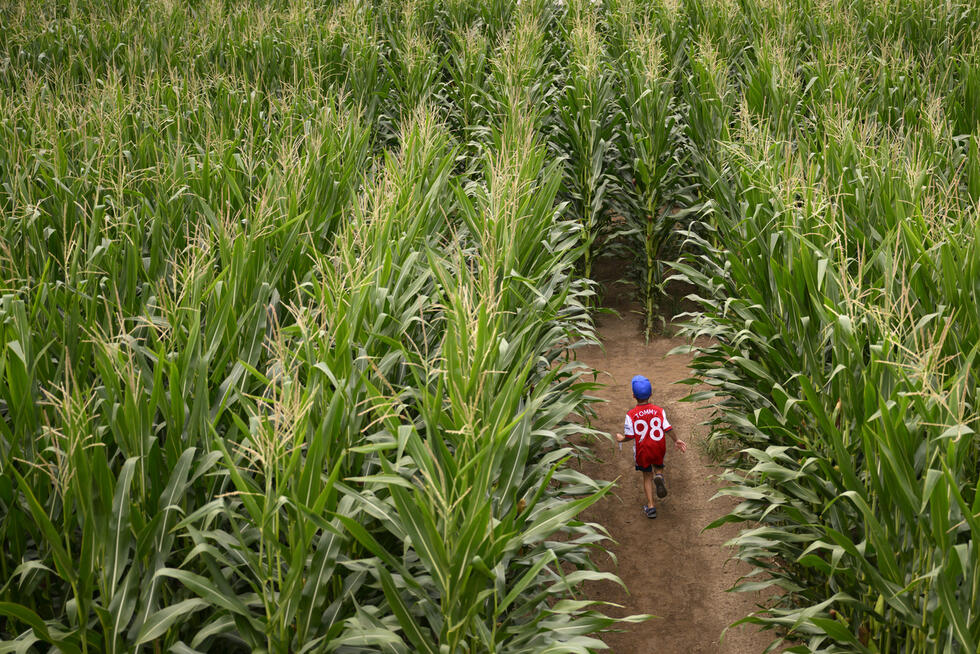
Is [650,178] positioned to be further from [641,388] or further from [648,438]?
[648,438]

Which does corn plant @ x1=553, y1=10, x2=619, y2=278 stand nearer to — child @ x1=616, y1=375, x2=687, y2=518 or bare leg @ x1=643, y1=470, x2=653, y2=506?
child @ x1=616, y1=375, x2=687, y2=518

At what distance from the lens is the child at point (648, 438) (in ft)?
18.8

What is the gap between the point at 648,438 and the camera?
5738 millimetres

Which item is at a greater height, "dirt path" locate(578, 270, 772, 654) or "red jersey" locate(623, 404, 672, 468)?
"red jersey" locate(623, 404, 672, 468)

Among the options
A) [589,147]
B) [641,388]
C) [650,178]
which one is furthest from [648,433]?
[589,147]

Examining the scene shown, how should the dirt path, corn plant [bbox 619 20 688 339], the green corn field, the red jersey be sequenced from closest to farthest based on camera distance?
the green corn field
the dirt path
the red jersey
corn plant [bbox 619 20 688 339]

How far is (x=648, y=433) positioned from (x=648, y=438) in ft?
0.11

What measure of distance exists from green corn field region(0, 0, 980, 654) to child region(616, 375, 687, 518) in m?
0.40

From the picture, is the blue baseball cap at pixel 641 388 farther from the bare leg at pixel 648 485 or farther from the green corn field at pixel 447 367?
the bare leg at pixel 648 485

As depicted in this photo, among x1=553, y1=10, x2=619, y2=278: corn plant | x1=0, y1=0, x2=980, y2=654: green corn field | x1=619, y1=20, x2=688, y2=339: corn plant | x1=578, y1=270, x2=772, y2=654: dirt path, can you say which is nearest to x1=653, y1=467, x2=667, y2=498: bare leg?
x1=578, y1=270, x2=772, y2=654: dirt path

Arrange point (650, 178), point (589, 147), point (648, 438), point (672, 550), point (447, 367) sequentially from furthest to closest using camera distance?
1. point (589, 147)
2. point (650, 178)
3. point (648, 438)
4. point (672, 550)
5. point (447, 367)

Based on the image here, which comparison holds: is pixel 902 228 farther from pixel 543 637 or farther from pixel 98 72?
pixel 98 72

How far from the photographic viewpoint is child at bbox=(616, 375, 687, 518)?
5.74 meters

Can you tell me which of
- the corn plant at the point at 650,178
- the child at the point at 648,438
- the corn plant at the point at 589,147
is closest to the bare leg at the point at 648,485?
the child at the point at 648,438
